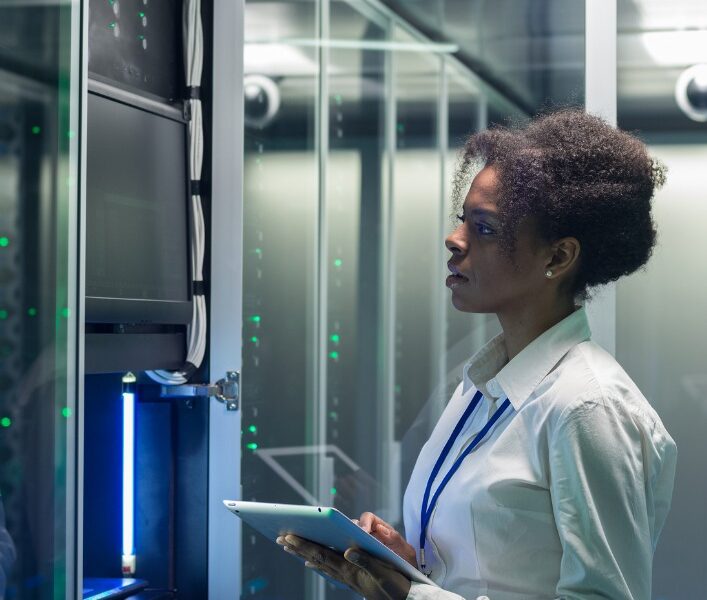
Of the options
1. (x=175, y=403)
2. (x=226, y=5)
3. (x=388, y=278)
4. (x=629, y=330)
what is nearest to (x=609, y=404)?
(x=629, y=330)

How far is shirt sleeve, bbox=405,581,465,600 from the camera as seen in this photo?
1377 mm

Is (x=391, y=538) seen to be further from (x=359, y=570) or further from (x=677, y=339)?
(x=677, y=339)

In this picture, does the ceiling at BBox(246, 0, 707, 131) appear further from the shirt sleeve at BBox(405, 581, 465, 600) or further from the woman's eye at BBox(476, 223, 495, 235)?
the shirt sleeve at BBox(405, 581, 465, 600)

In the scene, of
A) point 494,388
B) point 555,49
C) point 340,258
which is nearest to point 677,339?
point 555,49

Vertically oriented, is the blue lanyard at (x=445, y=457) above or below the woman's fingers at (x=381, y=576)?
above

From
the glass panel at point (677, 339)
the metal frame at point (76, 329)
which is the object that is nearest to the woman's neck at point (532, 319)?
the metal frame at point (76, 329)

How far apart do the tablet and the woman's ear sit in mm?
484

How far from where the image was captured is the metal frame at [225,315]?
252 cm

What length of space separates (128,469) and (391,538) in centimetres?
107

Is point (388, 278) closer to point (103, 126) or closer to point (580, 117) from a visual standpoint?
point (103, 126)

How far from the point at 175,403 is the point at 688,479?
1.26 m

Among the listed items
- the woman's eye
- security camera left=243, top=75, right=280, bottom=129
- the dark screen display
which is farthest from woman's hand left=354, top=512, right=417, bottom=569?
security camera left=243, top=75, right=280, bottom=129

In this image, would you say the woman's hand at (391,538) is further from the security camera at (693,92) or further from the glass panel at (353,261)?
the security camera at (693,92)

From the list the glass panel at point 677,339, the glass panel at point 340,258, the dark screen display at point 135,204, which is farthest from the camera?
the glass panel at point 340,258
